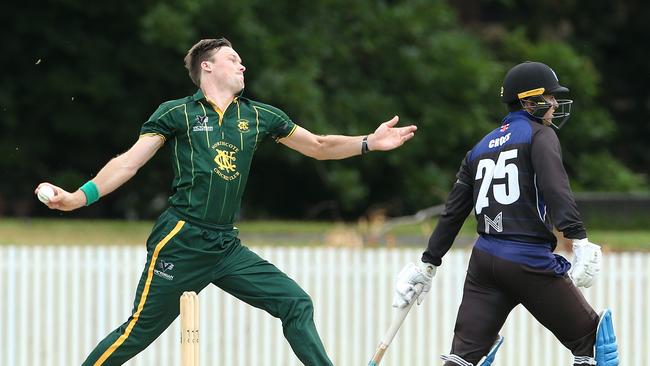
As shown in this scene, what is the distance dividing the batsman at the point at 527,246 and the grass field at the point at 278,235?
711 centimetres

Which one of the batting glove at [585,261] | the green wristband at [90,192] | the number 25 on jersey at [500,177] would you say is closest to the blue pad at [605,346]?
the batting glove at [585,261]

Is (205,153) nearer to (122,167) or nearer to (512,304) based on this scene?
(122,167)

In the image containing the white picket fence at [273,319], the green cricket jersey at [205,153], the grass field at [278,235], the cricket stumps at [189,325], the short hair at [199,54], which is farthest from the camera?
the grass field at [278,235]

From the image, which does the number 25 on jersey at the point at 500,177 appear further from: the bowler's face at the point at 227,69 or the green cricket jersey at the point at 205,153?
the bowler's face at the point at 227,69

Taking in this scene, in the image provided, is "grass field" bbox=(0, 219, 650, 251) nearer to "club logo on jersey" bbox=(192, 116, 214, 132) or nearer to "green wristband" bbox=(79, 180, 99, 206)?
"club logo on jersey" bbox=(192, 116, 214, 132)

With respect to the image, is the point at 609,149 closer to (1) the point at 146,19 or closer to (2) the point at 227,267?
(1) the point at 146,19

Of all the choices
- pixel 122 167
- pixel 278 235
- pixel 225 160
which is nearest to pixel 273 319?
pixel 225 160

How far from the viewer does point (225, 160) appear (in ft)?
21.5

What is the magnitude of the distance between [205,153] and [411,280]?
1.17 m

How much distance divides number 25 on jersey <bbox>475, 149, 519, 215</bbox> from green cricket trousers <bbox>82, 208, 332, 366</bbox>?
43.3 inches

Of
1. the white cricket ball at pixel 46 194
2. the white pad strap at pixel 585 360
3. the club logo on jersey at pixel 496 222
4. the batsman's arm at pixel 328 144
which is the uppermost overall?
the batsman's arm at pixel 328 144

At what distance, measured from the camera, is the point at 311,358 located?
6660 millimetres

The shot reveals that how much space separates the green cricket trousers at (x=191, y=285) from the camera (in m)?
6.57

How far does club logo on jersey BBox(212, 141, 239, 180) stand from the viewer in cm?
655
